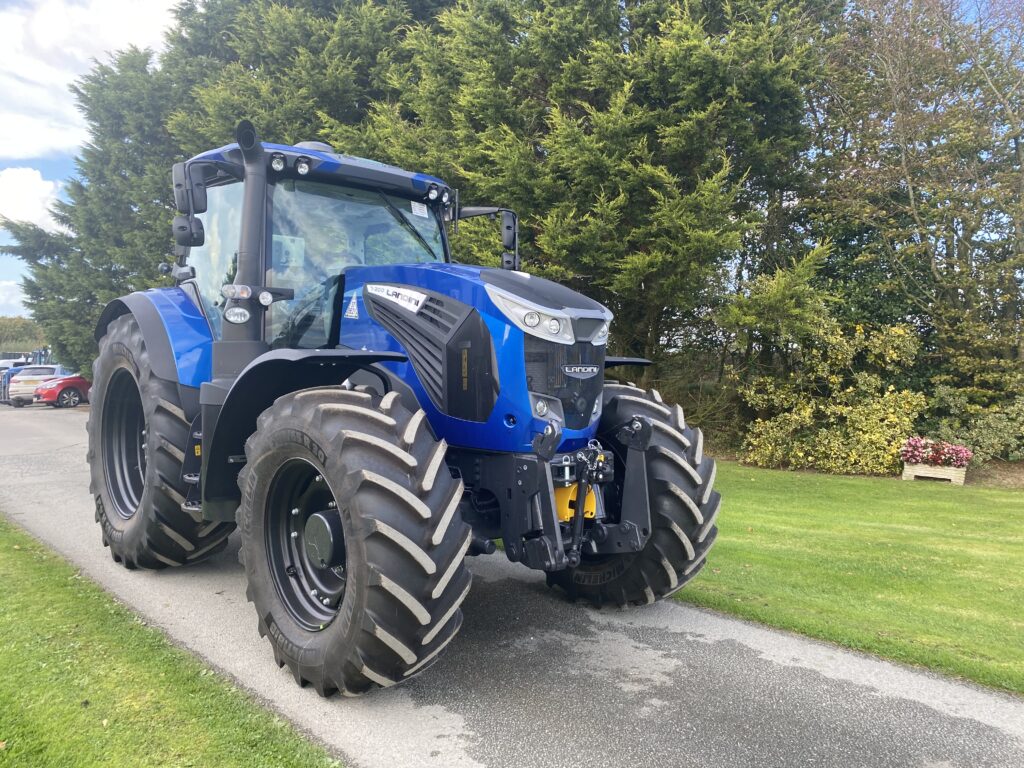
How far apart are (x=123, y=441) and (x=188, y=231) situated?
2.37 meters

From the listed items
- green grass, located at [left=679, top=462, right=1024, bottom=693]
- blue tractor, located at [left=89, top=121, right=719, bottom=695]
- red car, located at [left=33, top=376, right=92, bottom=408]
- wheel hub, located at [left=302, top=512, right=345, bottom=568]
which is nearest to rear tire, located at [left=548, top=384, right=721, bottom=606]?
blue tractor, located at [left=89, top=121, right=719, bottom=695]

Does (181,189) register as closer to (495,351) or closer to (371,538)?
(495,351)

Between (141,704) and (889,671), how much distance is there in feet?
12.4

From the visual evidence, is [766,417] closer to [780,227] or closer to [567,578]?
[780,227]

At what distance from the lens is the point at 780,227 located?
13.6 m

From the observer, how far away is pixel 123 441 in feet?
19.7

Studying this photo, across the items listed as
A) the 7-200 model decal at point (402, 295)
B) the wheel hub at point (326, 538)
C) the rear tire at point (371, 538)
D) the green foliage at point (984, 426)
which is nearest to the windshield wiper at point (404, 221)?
the 7-200 model decal at point (402, 295)

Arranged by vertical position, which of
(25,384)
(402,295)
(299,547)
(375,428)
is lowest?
(25,384)

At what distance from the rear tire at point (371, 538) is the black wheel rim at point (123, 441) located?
108 inches

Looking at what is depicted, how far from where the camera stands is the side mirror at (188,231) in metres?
4.52

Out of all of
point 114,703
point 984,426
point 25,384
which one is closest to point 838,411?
point 984,426

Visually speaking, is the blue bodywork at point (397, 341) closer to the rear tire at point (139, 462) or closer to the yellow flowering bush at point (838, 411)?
the rear tire at point (139, 462)

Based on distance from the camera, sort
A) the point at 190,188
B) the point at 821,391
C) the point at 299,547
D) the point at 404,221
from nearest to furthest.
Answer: the point at 299,547 < the point at 190,188 < the point at 404,221 < the point at 821,391

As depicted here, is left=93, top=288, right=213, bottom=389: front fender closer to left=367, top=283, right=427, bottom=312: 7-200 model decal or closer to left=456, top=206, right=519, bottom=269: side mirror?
left=367, top=283, right=427, bottom=312: 7-200 model decal
